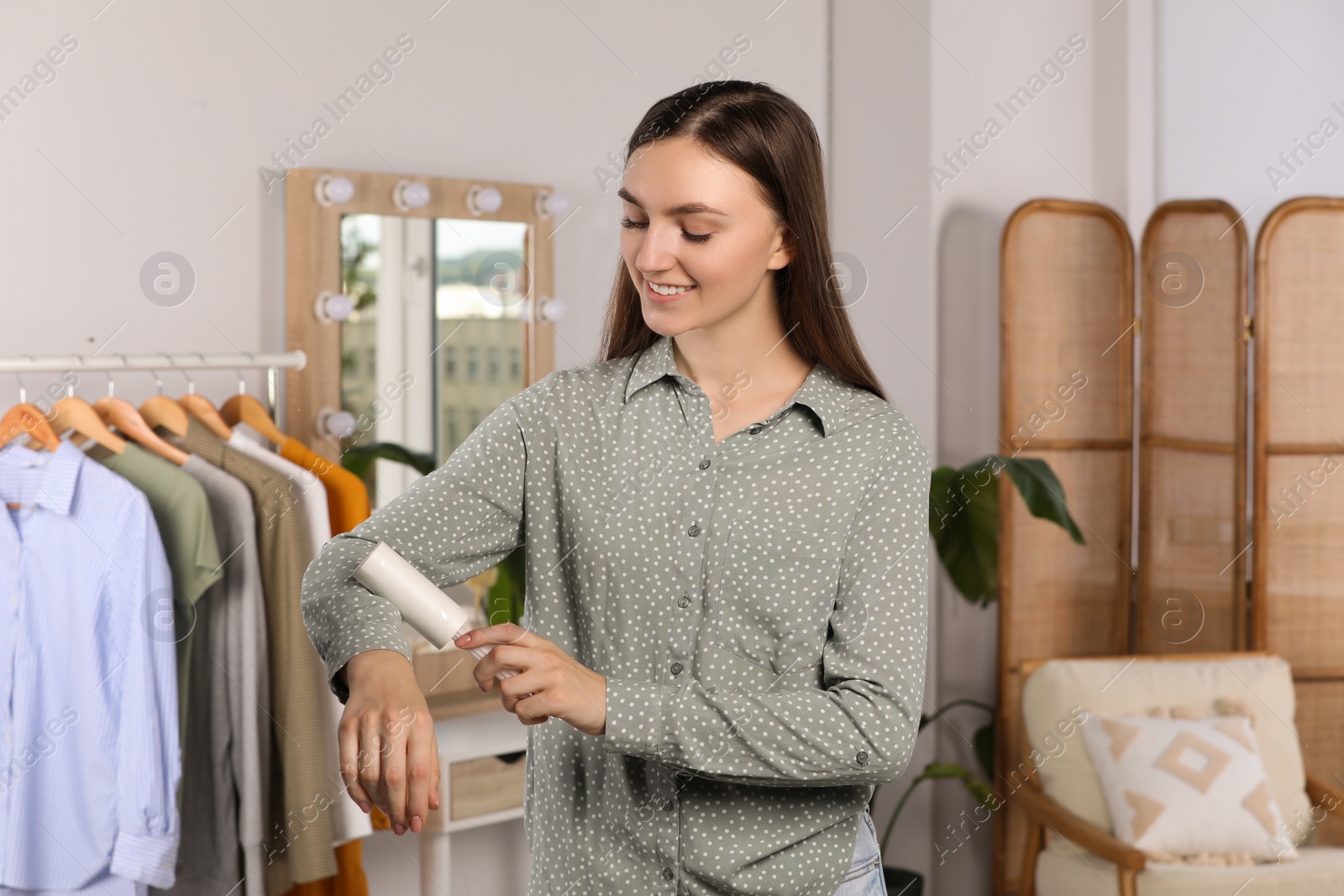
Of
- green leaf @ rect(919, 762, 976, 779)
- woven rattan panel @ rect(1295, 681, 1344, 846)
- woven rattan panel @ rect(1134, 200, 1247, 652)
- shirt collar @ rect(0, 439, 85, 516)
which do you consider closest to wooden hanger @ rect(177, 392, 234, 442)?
shirt collar @ rect(0, 439, 85, 516)

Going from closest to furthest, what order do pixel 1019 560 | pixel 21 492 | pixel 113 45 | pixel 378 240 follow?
1. pixel 21 492
2. pixel 113 45
3. pixel 378 240
4. pixel 1019 560

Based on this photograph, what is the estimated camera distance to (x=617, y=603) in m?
1.05

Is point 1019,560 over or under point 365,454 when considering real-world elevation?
under

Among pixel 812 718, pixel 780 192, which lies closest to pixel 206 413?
pixel 780 192

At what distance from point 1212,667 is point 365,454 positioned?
2023mm

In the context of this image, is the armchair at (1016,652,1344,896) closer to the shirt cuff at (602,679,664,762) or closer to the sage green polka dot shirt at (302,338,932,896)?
the sage green polka dot shirt at (302,338,932,896)

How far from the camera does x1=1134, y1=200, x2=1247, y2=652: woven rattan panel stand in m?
2.93

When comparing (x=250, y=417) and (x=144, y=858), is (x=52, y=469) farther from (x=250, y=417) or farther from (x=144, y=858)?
(x=144, y=858)

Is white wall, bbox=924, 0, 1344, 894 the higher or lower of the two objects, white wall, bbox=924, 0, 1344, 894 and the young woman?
the higher

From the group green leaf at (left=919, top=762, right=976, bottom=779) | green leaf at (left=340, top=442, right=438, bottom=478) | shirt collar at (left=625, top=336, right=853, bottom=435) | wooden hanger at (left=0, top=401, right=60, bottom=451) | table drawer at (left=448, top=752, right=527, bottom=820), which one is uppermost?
shirt collar at (left=625, top=336, right=853, bottom=435)

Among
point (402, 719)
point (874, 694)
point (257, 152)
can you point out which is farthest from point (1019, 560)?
point (402, 719)

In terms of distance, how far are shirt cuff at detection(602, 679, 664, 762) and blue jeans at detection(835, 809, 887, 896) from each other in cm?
29

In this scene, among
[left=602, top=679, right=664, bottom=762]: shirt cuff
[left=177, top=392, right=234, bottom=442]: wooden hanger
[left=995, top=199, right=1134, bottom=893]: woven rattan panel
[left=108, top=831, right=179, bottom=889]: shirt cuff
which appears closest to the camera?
[left=602, top=679, right=664, bottom=762]: shirt cuff

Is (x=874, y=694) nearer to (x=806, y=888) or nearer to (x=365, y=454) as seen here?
(x=806, y=888)
